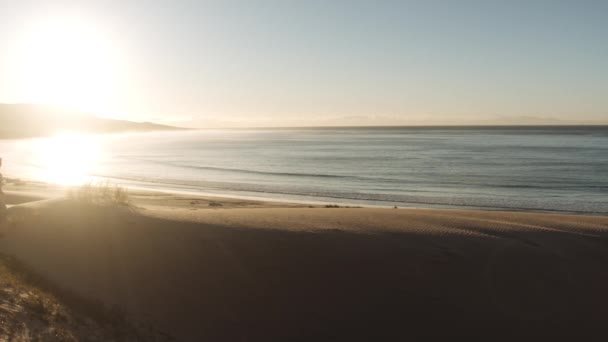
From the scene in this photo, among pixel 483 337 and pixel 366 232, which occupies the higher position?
pixel 366 232

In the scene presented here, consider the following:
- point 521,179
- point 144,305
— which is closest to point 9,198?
point 144,305

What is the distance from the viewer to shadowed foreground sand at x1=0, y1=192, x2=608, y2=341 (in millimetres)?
9586

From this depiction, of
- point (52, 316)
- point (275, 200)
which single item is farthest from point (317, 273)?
point (275, 200)

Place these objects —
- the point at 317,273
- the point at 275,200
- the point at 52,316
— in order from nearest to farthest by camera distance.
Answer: the point at 52,316 < the point at 317,273 < the point at 275,200

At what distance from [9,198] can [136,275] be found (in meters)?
18.1

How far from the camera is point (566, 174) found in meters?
40.2

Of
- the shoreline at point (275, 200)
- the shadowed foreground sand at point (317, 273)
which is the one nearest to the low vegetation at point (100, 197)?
the shadowed foreground sand at point (317, 273)

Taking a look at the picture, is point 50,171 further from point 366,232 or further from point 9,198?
point 366,232

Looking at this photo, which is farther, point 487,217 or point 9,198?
point 9,198

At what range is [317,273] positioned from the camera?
1098 centimetres

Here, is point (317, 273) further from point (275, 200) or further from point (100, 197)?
point (275, 200)

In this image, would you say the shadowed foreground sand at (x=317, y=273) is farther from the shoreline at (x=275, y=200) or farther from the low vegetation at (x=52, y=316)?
the shoreline at (x=275, y=200)

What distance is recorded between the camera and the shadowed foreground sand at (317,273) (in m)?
Result: 9.59

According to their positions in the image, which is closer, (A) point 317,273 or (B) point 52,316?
(B) point 52,316
